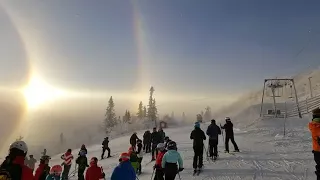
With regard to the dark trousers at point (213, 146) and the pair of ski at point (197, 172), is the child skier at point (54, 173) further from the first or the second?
the dark trousers at point (213, 146)

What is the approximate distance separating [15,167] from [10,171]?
3.3 inches

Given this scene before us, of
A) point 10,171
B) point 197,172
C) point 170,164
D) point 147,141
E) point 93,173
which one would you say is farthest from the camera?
point 147,141

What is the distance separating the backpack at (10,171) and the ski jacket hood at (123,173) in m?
3.00

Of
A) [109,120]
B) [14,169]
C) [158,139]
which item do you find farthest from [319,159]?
[109,120]

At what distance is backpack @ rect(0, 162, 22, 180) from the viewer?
12.5 feet

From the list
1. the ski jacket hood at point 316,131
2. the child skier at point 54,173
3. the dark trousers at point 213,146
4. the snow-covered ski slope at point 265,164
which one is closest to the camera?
the ski jacket hood at point 316,131

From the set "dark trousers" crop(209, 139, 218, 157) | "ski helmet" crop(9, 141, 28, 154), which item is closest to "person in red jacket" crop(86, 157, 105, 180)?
"ski helmet" crop(9, 141, 28, 154)

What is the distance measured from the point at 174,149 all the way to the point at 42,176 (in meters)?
4.39

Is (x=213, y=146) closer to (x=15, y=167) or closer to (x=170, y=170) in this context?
(x=170, y=170)

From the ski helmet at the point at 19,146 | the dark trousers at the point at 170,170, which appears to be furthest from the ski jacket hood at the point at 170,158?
the ski helmet at the point at 19,146

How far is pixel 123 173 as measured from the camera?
672 cm

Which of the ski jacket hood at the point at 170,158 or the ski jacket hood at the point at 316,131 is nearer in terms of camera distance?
the ski jacket hood at the point at 316,131

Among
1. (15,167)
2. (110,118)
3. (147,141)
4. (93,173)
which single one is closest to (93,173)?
(93,173)

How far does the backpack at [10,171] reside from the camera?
12.5 feet
